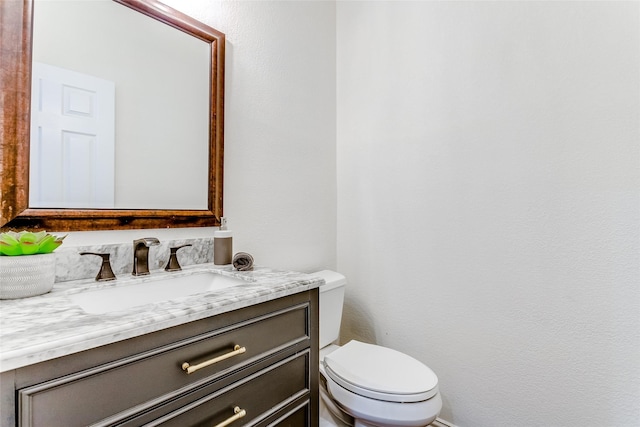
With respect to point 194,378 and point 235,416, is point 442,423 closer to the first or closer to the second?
point 235,416

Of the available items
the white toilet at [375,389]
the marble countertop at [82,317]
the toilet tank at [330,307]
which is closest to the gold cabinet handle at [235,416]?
the marble countertop at [82,317]

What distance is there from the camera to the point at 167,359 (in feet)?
2.39

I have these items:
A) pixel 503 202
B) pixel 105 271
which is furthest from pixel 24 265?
pixel 503 202

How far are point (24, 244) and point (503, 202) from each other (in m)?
1.72

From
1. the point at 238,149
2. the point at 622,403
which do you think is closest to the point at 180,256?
the point at 238,149

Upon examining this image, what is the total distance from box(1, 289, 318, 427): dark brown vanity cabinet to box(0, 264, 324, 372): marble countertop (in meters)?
0.03

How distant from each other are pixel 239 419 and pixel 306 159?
134cm

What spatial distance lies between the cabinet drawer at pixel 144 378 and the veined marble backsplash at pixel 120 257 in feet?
1.80

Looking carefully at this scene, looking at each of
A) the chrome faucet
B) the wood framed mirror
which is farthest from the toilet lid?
the wood framed mirror

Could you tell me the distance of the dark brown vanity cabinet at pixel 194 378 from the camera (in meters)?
0.58

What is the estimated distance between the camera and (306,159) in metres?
1.89

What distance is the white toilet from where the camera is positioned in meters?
1.19

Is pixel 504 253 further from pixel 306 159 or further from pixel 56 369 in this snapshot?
pixel 56 369

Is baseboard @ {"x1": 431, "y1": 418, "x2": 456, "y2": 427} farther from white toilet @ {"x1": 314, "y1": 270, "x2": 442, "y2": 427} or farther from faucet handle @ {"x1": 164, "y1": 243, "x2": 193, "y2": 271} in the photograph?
faucet handle @ {"x1": 164, "y1": 243, "x2": 193, "y2": 271}
